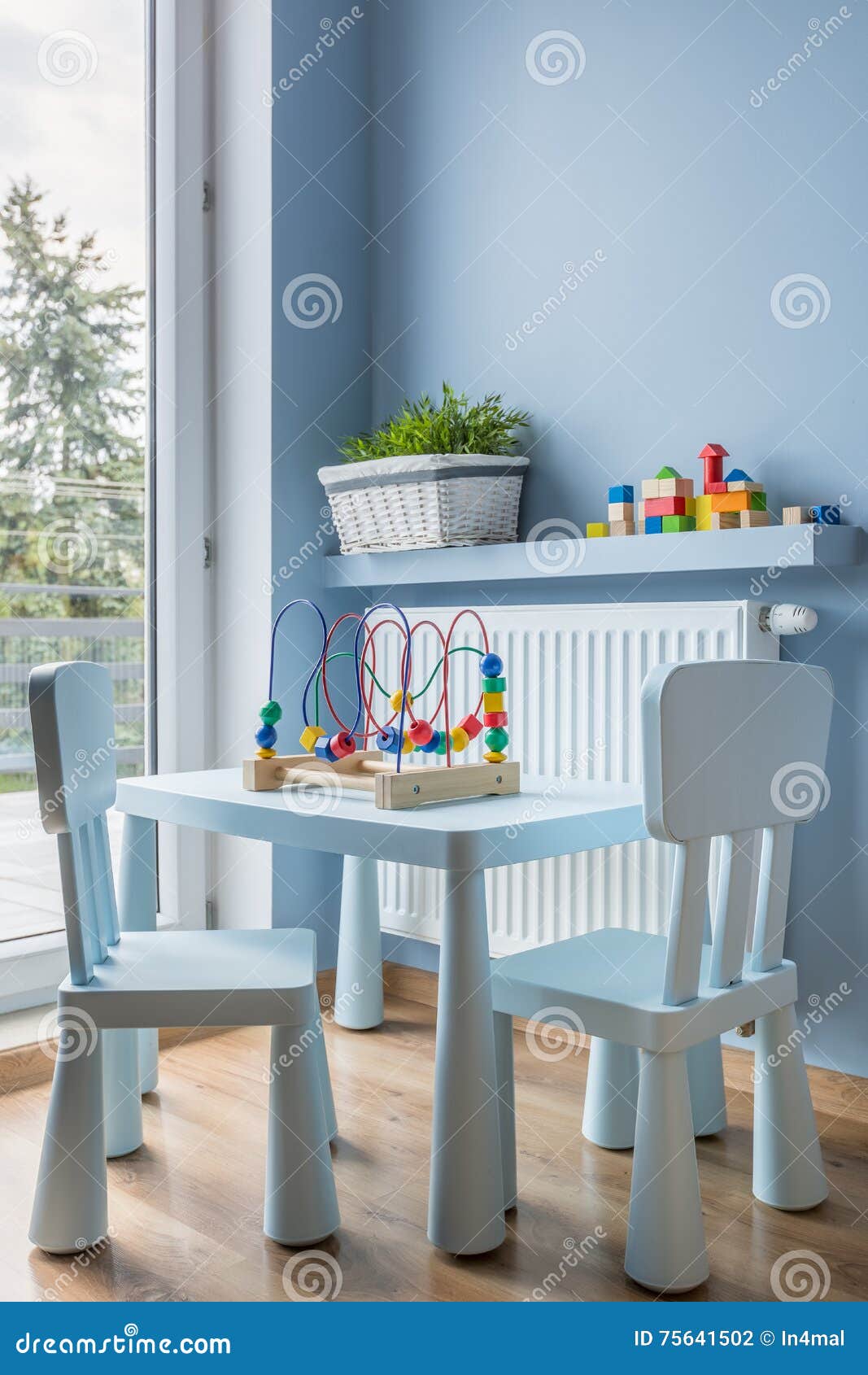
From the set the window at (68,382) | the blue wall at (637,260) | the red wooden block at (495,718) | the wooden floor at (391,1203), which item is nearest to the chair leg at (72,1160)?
the wooden floor at (391,1203)

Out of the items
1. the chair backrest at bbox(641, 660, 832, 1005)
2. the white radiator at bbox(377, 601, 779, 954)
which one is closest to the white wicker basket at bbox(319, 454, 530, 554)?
the white radiator at bbox(377, 601, 779, 954)

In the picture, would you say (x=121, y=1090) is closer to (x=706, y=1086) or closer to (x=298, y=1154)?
(x=298, y=1154)

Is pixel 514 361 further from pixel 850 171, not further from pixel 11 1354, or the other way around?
pixel 11 1354

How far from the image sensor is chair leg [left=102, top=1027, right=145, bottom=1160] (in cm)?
173

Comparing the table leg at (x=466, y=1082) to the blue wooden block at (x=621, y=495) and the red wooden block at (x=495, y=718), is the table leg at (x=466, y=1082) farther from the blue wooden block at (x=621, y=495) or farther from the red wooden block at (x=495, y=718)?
the blue wooden block at (x=621, y=495)

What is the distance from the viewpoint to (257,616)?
2.45m

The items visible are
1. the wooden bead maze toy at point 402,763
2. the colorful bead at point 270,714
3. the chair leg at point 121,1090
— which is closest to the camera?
the wooden bead maze toy at point 402,763

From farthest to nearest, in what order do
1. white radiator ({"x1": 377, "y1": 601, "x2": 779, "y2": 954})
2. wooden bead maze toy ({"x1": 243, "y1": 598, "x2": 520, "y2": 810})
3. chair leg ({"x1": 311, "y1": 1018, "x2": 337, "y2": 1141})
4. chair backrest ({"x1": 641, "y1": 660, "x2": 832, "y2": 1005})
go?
white radiator ({"x1": 377, "y1": 601, "x2": 779, "y2": 954})
wooden bead maze toy ({"x1": 243, "y1": 598, "x2": 520, "y2": 810})
chair leg ({"x1": 311, "y1": 1018, "x2": 337, "y2": 1141})
chair backrest ({"x1": 641, "y1": 660, "x2": 832, "y2": 1005})

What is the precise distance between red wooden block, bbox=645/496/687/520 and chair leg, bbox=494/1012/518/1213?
0.88 meters

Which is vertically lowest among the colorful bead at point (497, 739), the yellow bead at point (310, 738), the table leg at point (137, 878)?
the table leg at point (137, 878)

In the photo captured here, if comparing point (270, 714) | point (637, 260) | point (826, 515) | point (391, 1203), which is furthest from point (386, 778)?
point (637, 260)

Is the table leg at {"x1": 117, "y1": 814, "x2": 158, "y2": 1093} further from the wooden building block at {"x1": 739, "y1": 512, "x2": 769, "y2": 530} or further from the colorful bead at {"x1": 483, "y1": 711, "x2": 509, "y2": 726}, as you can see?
the wooden building block at {"x1": 739, "y1": 512, "x2": 769, "y2": 530}

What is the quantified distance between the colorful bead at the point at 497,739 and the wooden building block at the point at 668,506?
0.51 metres

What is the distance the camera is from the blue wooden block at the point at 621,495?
2053 mm
